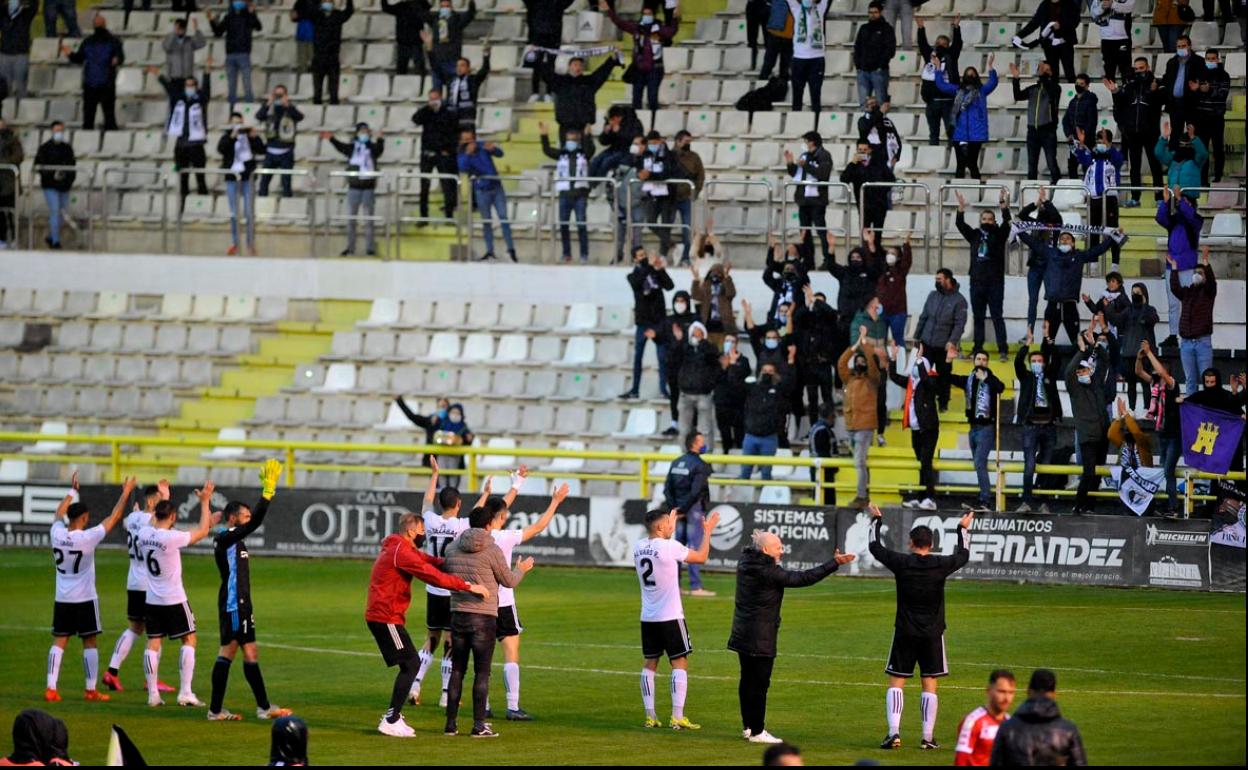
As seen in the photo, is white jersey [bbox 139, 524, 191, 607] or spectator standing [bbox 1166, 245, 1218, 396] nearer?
white jersey [bbox 139, 524, 191, 607]

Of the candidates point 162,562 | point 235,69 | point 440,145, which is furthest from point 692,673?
point 235,69

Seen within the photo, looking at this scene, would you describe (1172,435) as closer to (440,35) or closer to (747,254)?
(747,254)

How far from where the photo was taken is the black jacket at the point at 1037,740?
12.5 m

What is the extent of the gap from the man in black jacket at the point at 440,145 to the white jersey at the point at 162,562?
58.5ft

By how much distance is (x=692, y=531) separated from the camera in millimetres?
29469

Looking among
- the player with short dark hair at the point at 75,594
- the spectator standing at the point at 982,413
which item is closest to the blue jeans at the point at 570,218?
the spectator standing at the point at 982,413

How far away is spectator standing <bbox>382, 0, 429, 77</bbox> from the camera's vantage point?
1627 inches

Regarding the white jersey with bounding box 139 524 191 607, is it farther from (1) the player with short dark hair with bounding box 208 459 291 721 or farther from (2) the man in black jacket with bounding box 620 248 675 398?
(2) the man in black jacket with bounding box 620 248 675 398

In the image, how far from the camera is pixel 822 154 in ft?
115

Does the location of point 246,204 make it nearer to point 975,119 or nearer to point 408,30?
point 408,30

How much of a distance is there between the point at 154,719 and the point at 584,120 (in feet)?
64.9

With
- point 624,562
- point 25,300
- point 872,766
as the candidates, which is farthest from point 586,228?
point 872,766

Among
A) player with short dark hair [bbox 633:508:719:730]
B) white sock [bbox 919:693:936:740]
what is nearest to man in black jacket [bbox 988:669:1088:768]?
white sock [bbox 919:693:936:740]

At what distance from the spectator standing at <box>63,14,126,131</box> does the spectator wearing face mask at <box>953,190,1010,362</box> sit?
1792cm
